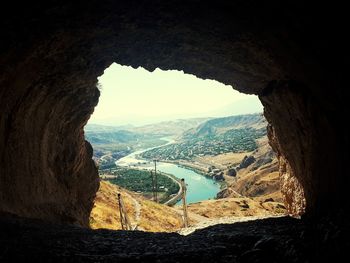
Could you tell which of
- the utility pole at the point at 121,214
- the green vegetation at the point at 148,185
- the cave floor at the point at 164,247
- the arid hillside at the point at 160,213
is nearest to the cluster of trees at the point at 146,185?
the green vegetation at the point at 148,185

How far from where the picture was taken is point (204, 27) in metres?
14.8

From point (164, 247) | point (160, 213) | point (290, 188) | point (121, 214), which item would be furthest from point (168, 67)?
point (160, 213)

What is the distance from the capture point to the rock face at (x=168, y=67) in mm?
11805

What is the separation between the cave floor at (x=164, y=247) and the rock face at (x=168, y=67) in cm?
260

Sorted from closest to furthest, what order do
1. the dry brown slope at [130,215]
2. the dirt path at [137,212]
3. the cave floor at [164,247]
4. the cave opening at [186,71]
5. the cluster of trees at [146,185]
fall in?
the cave floor at [164,247] → the cave opening at [186,71] → the dry brown slope at [130,215] → the dirt path at [137,212] → the cluster of trees at [146,185]

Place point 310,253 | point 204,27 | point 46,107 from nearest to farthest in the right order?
point 310,253 < point 204,27 < point 46,107

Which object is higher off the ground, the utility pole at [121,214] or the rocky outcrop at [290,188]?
the rocky outcrop at [290,188]

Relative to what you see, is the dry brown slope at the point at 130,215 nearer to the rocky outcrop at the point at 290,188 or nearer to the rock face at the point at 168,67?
the rock face at the point at 168,67

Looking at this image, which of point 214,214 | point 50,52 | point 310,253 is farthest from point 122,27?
point 214,214

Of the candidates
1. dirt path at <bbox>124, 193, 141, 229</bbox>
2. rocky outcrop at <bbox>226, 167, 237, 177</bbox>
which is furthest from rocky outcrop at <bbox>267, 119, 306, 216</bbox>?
rocky outcrop at <bbox>226, 167, 237, 177</bbox>

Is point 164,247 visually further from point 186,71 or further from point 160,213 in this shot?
point 160,213

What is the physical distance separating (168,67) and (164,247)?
11091 millimetres

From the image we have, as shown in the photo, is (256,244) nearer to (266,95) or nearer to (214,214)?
(266,95)

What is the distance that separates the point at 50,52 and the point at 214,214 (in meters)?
53.3
